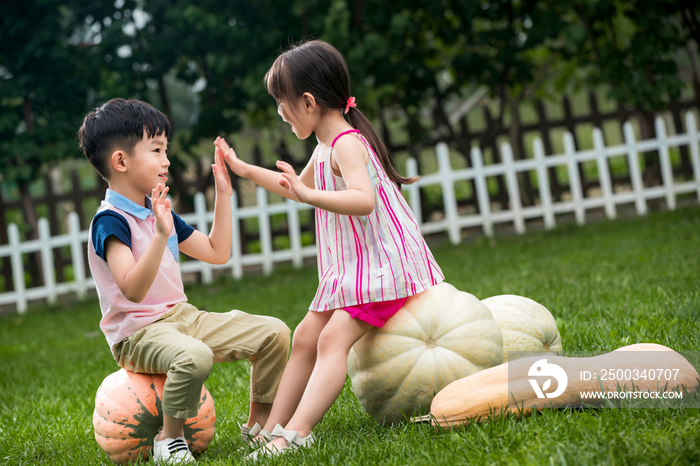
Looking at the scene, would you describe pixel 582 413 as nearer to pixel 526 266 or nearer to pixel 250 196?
pixel 526 266

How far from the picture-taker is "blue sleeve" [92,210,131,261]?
2377mm

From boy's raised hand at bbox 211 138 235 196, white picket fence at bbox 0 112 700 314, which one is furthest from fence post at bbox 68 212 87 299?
boy's raised hand at bbox 211 138 235 196

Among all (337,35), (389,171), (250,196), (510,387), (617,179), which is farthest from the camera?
(250,196)

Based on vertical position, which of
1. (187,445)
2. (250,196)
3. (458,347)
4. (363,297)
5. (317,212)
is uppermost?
(250,196)

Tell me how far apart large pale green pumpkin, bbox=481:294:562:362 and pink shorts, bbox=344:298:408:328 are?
53 cm

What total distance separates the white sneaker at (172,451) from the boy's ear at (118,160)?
3.51 feet

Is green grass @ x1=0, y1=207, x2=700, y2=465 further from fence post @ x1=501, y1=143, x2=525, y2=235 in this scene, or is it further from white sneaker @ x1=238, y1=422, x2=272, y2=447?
fence post @ x1=501, y1=143, x2=525, y2=235

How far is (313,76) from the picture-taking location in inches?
101

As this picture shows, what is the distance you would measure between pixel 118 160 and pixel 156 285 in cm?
52

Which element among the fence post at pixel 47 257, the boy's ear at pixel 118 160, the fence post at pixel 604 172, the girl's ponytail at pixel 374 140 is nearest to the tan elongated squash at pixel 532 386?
the girl's ponytail at pixel 374 140

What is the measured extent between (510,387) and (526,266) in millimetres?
4061

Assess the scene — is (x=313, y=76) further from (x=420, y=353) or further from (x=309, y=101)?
(x=420, y=353)

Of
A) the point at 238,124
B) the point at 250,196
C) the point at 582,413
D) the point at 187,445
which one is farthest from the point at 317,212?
the point at 250,196

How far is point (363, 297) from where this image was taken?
2.45 m
